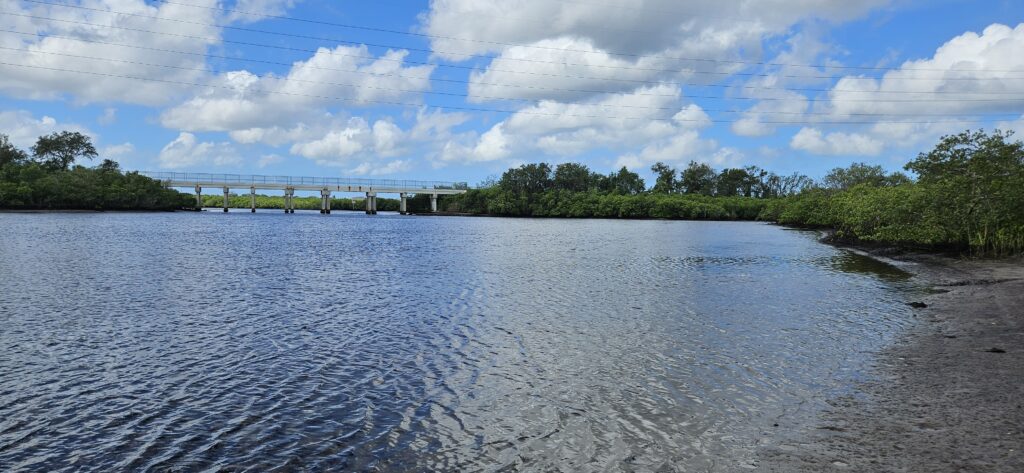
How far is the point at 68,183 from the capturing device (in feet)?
498

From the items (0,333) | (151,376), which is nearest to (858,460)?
(151,376)

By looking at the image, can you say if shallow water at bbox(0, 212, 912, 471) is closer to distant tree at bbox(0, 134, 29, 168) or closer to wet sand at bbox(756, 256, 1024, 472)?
wet sand at bbox(756, 256, 1024, 472)

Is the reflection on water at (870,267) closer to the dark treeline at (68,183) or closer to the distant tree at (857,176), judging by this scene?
the distant tree at (857,176)

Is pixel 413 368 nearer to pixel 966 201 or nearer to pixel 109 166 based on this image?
pixel 966 201

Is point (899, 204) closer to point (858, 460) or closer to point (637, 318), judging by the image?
point (637, 318)

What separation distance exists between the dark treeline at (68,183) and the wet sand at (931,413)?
17432 centimetres

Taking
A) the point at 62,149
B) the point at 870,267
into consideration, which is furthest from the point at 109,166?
the point at 870,267

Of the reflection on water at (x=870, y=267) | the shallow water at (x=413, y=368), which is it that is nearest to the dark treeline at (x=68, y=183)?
the shallow water at (x=413, y=368)

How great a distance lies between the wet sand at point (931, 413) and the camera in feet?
32.2

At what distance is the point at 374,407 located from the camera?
13008mm

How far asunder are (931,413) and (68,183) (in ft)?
597

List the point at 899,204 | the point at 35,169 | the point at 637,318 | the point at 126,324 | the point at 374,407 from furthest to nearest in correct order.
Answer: the point at 35,169
the point at 899,204
the point at 637,318
the point at 126,324
the point at 374,407

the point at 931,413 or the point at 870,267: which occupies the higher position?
the point at 870,267

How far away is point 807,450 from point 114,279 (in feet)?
111
